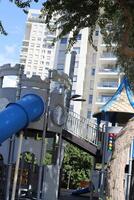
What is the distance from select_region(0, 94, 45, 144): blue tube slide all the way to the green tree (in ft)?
83.0

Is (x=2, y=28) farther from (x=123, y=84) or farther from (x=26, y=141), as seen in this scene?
(x=123, y=84)

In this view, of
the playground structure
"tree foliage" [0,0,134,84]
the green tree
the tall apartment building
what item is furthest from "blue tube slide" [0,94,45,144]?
the tall apartment building

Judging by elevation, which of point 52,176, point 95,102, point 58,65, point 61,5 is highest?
point 58,65

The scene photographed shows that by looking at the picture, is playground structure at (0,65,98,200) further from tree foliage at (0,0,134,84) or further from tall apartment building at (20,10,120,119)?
tall apartment building at (20,10,120,119)

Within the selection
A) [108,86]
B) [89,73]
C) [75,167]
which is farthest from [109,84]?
[75,167]

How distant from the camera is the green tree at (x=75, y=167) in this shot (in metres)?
46.0

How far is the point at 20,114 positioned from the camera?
64.4 ft

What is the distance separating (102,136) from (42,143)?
6.71m

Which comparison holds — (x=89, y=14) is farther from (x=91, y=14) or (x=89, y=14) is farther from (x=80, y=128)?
(x=80, y=128)

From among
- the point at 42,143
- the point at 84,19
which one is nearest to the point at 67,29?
the point at 84,19

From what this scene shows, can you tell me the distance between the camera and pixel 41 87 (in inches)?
883

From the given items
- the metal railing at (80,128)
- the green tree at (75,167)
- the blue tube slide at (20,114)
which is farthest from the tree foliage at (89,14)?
the green tree at (75,167)

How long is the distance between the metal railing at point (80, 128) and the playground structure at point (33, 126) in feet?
0.18

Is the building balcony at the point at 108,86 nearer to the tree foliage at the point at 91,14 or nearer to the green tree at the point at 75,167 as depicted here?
the green tree at the point at 75,167
